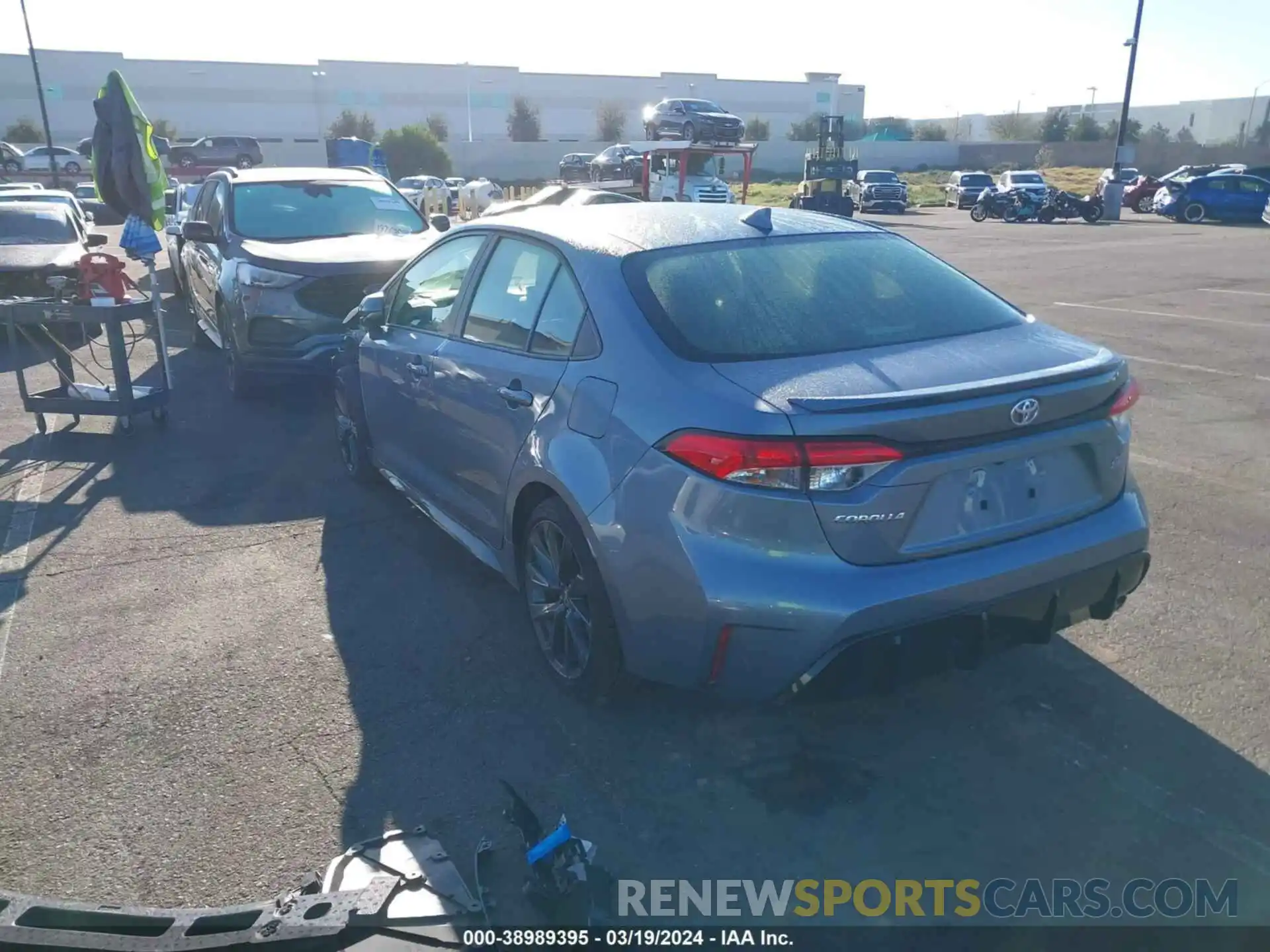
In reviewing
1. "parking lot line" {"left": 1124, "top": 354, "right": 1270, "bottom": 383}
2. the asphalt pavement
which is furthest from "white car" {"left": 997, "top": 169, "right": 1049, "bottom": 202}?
the asphalt pavement

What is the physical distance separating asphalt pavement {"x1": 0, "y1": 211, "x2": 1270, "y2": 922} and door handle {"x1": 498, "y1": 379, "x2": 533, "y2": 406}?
1080mm

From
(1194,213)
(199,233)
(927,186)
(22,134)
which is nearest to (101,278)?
(199,233)

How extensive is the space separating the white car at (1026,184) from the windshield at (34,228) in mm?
30856

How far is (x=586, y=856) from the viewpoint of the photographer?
2.89 m

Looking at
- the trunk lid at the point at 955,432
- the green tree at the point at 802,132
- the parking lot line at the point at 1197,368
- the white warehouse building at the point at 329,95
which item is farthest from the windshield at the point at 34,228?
the green tree at the point at 802,132

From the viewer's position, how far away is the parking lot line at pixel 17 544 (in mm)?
4766

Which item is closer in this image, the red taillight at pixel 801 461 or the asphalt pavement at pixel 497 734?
the red taillight at pixel 801 461

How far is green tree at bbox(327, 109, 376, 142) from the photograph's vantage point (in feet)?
237

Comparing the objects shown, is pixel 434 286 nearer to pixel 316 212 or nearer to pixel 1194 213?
pixel 316 212

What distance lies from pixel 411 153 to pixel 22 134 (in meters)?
25.0

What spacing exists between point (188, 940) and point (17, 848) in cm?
87

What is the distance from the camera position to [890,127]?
314ft

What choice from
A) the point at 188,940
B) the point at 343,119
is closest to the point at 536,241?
the point at 188,940

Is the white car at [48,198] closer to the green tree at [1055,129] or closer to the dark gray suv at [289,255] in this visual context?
the dark gray suv at [289,255]
